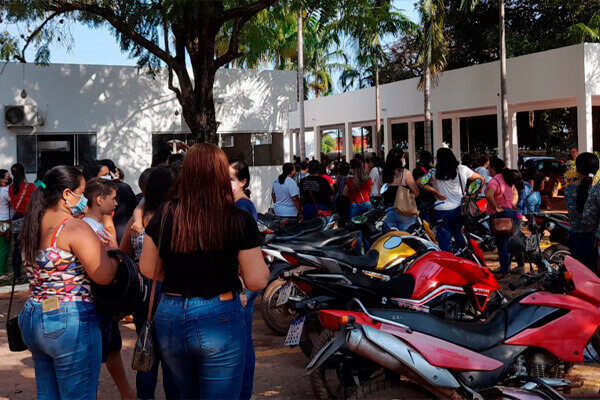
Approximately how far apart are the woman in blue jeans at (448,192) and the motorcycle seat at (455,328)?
530cm

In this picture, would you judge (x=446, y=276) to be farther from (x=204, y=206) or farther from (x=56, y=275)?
(x=56, y=275)

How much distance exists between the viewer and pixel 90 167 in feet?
21.1

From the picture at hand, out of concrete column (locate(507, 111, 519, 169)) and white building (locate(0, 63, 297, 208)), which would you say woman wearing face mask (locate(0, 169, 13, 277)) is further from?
concrete column (locate(507, 111, 519, 169))

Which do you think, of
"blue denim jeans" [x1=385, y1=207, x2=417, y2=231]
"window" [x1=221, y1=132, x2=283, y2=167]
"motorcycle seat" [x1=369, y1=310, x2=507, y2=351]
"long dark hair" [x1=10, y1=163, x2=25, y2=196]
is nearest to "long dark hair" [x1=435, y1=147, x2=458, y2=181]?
"blue denim jeans" [x1=385, y1=207, x2=417, y2=231]

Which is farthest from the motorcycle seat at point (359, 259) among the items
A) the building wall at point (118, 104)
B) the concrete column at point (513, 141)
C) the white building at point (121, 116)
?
the concrete column at point (513, 141)

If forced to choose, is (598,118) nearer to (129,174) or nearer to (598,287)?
(129,174)

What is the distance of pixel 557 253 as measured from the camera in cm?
891

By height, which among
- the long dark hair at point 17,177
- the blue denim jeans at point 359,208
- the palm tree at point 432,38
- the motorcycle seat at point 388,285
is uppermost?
the palm tree at point 432,38

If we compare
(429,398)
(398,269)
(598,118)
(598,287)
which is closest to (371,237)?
(398,269)

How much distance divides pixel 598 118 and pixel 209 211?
87.5 ft

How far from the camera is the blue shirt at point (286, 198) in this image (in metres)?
11.2

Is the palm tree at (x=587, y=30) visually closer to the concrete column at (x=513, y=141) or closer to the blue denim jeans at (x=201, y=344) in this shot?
the concrete column at (x=513, y=141)

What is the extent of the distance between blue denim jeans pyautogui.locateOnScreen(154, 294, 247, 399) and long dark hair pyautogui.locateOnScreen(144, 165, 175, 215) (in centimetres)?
154

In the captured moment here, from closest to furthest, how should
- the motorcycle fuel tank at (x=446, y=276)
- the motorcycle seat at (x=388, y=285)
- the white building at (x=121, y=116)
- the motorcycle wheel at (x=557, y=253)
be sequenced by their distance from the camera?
the motorcycle seat at (x=388, y=285)
the motorcycle fuel tank at (x=446, y=276)
the motorcycle wheel at (x=557, y=253)
the white building at (x=121, y=116)
